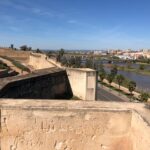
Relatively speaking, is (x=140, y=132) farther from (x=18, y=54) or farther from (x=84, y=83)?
(x=18, y=54)

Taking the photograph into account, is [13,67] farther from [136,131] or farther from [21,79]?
[136,131]

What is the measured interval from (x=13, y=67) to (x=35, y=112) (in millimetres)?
17506

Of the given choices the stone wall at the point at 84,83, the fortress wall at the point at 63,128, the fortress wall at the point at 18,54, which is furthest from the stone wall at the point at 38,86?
the fortress wall at the point at 18,54

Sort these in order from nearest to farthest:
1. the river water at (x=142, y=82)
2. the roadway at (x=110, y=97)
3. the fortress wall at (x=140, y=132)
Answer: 1. the fortress wall at (x=140, y=132)
2. the roadway at (x=110, y=97)
3. the river water at (x=142, y=82)

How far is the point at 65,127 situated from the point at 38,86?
4.28 meters

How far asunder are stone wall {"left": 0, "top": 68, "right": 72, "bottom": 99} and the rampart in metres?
1.61

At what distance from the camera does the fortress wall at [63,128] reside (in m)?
4.76

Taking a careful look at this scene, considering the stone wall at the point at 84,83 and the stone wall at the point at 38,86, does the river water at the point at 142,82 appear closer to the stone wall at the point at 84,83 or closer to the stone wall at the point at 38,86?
the stone wall at the point at 84,83

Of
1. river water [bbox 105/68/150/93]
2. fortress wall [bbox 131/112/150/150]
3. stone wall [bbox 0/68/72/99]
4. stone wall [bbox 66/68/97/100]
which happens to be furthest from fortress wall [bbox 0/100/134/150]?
river water [bbox 105/68/150/93]

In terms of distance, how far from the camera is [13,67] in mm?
21703

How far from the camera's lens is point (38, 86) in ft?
29.2

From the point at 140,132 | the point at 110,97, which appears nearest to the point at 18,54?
the point at 110,97

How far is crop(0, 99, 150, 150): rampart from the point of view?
4762mm

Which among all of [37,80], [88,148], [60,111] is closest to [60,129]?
[60,111]
